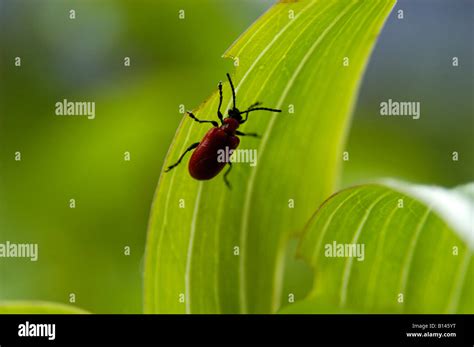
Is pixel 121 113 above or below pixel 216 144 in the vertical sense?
above

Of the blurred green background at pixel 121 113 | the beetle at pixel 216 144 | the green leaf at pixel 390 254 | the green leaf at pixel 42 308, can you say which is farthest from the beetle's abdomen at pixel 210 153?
the green leaf at pixel 42 308

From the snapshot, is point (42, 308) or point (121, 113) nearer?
point (42, 308)

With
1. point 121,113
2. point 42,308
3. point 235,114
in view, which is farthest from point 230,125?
point 42,308

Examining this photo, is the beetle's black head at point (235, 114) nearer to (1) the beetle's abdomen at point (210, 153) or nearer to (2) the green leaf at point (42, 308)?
(1) the beetle's abdomen at point (210, 153)

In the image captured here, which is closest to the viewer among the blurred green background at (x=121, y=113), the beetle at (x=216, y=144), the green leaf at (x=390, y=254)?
the green leaf at (x=390, y=254)

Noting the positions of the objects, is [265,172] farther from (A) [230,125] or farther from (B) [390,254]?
(B) [390,254]

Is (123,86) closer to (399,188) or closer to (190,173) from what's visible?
(190,173)
